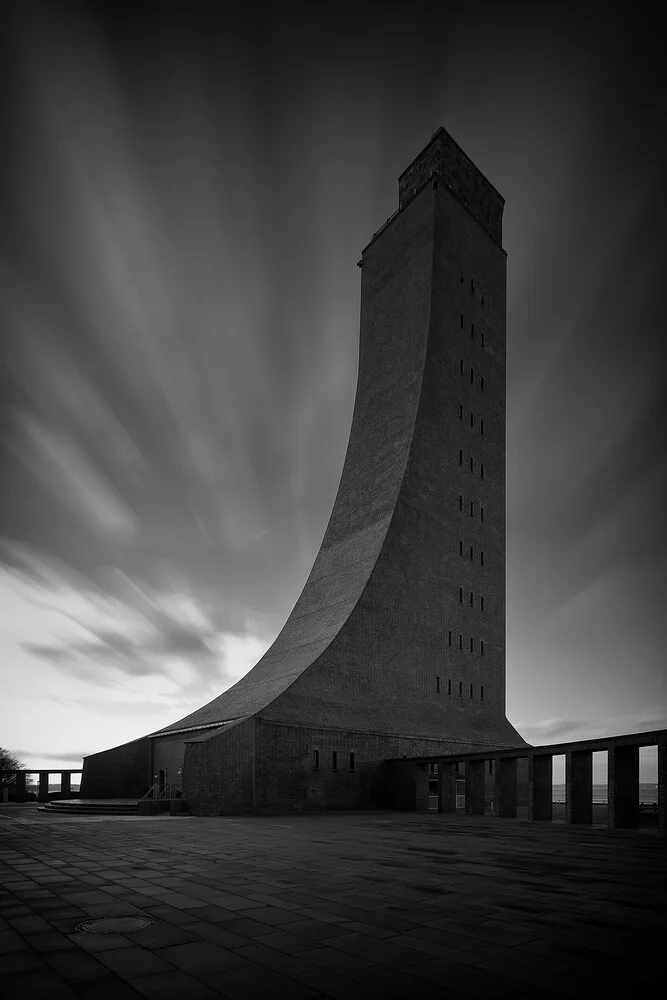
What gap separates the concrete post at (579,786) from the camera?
14586 millimetres

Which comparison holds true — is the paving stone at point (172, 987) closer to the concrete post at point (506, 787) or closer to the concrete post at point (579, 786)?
the concrete post at point (579, 786)

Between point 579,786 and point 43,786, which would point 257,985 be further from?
point 43,786

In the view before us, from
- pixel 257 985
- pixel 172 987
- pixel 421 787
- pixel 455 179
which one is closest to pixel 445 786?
pixel 421 787

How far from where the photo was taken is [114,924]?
13.6 feet

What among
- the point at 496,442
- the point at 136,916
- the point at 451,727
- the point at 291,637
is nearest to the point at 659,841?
the point at 136,916

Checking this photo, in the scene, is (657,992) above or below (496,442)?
below

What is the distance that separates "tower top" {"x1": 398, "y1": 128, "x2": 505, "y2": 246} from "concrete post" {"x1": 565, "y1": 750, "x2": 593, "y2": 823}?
20.9 metres

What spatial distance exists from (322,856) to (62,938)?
4.08 meters

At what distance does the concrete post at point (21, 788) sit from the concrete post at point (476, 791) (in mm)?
16319

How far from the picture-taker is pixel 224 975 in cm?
322

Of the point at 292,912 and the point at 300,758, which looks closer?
the point at 292,912

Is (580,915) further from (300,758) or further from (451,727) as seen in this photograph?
(451,727)

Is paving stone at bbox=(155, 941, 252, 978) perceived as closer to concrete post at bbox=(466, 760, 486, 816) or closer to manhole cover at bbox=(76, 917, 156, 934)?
manhole cover at bbox=(76, 917, 156, 934)

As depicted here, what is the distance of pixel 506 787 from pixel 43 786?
16934 mm
